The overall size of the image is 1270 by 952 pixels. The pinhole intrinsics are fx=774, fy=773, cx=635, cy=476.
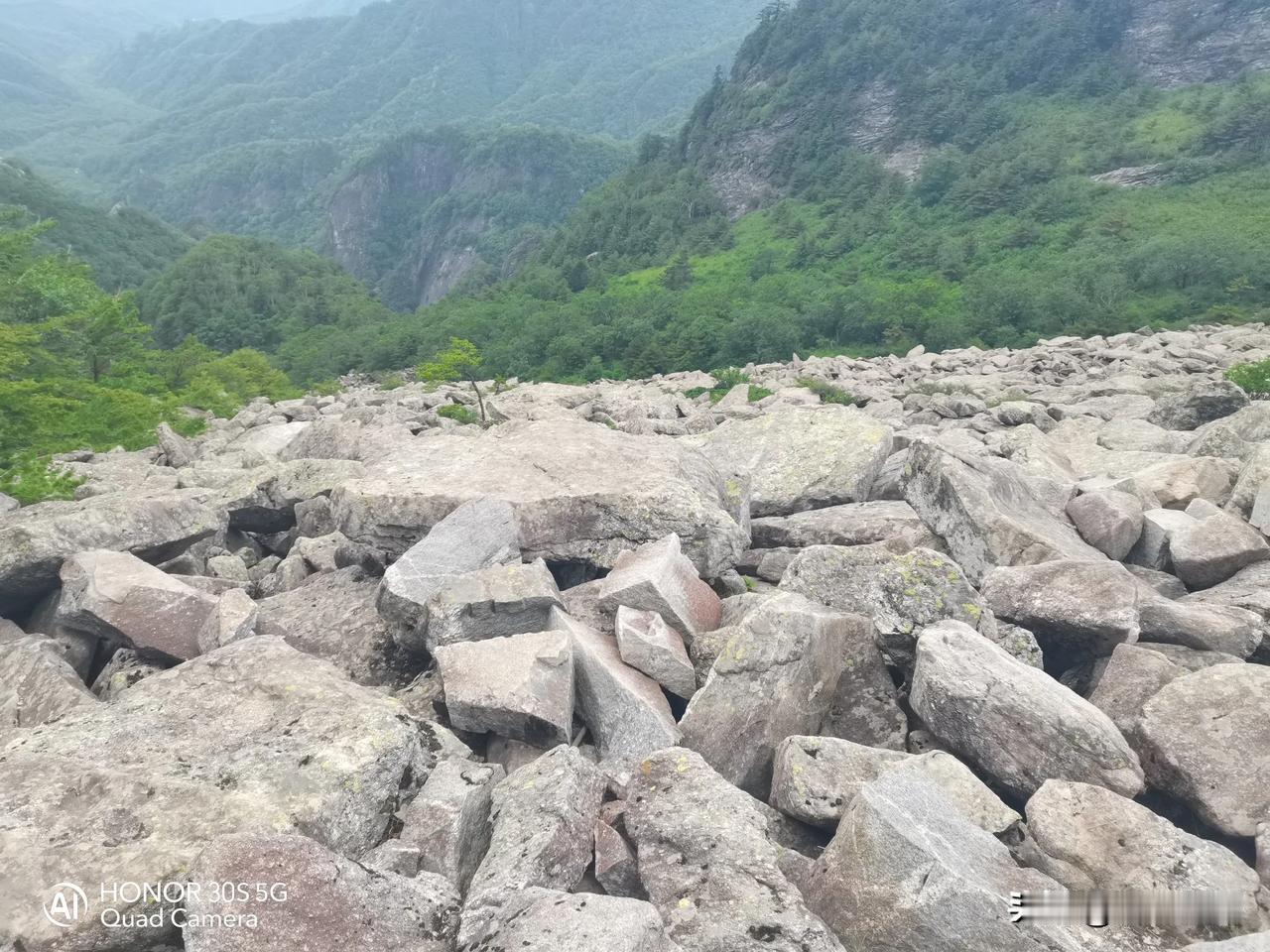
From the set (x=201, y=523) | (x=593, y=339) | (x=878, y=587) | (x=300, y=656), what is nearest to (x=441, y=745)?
(x=300, y=656)

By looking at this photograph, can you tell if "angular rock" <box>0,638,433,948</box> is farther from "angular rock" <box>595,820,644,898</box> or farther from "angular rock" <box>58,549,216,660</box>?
"angular rock" <box>595,820,644,898</box>

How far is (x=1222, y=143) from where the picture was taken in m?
71.1

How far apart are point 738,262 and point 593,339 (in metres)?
35.3

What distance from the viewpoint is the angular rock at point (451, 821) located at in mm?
3795

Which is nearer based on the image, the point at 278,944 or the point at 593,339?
the point at 278,944

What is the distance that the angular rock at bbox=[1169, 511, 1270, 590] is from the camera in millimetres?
6312

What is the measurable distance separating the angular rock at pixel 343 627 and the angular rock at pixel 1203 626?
5.31 metres

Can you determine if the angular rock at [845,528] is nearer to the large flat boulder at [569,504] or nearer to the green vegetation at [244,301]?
the large flat boulder at [569,504]

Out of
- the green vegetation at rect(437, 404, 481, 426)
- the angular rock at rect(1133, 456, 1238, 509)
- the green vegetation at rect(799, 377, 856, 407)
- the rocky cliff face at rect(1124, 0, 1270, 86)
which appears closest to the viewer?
the angular rock at rect(1133, 456, 1238, 509)

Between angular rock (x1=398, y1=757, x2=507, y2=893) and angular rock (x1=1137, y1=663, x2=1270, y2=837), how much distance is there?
374 cm

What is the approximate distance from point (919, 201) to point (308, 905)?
94407 mm

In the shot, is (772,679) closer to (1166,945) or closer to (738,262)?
(1166,945)

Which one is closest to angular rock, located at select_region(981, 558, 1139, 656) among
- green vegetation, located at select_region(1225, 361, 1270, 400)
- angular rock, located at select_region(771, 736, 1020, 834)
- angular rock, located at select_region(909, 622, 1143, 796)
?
angular rock, located at select_region(909, 622, 1143, 796)

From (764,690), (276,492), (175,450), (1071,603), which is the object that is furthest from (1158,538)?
(175,450)
